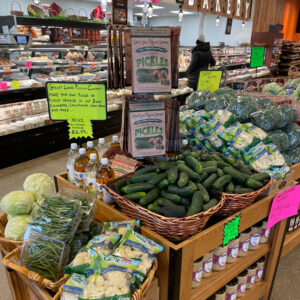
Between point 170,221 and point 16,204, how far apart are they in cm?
85

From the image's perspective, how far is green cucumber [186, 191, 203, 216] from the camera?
49.8 inches

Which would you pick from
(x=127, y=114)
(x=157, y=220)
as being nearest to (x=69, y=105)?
(x=127, y=114)

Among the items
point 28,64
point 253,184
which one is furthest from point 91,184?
point 28,64

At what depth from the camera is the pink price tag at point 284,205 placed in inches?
67.9

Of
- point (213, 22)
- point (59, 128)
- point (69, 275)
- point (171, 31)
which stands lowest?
point (59, 128)

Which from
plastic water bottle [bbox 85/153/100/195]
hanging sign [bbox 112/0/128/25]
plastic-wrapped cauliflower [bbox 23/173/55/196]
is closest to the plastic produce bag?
plastic water bottle [bbox 85/153/100/195]

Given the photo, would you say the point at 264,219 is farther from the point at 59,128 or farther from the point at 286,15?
the point at 286,15

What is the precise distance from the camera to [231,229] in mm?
1486

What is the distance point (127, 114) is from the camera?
1744 millimetres

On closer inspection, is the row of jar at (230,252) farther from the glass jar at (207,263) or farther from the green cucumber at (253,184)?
the green cucumber at (253,184)

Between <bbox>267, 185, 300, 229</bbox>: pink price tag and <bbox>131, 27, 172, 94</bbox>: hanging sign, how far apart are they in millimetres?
976

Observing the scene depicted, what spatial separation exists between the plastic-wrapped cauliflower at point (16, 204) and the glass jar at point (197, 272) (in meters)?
0.95

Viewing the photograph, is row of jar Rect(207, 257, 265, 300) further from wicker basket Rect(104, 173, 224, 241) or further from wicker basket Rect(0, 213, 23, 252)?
wicker basket Rect(0, 213, 23, 252)

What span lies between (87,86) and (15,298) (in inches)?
49.8
